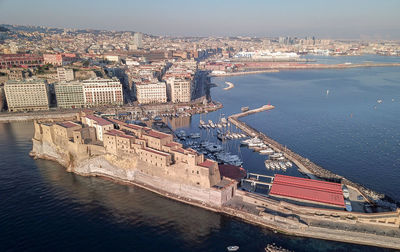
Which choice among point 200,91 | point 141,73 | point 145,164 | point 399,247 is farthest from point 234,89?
point 399,247

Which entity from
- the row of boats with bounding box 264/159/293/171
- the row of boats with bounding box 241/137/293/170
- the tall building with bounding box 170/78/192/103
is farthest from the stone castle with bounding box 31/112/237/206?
the tall building with bounding box 170/78/192/103

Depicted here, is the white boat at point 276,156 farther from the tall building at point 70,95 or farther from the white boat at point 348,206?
the tall building at point 70,95

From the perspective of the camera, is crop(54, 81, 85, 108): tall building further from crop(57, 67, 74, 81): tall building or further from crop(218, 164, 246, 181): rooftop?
crop(218, 164, 246, 181): rooftop

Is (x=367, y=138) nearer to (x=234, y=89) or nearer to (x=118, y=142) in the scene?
(x=118, y=142)

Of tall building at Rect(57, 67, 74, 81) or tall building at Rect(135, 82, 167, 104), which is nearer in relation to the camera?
tall building at Rect(135, 82, 167, 104)

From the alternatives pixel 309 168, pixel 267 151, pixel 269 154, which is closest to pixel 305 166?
pixel 309 168

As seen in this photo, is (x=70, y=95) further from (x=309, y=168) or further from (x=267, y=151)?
(x=309, y=168)
